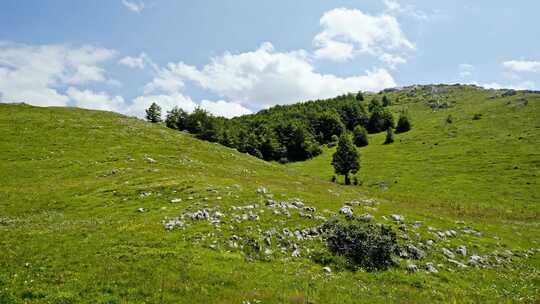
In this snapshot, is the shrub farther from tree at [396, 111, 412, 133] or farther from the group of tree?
tree at [396, 111, 412, 133]

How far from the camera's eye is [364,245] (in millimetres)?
21047

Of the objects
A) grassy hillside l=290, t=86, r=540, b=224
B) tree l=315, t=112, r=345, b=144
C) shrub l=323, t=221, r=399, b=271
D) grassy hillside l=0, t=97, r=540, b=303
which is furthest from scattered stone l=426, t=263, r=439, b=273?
tree l=315, t=112, r=345, b=144

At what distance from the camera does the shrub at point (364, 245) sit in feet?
66.8

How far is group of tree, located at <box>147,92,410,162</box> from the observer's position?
4116 inches

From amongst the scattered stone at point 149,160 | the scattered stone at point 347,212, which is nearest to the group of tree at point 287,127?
the scattered stone at point 149,160

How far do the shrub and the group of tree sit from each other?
69747 mm

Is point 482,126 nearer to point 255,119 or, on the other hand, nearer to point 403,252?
point 255,119

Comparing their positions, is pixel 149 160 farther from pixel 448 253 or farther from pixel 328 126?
pixel 328 126

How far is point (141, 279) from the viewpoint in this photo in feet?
50.7

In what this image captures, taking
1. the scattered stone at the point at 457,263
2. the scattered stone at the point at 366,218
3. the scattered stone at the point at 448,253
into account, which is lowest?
the scattered stone at the point at 457,263

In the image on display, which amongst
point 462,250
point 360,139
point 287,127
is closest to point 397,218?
point 462,250

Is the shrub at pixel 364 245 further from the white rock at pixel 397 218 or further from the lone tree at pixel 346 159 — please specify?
the lone tree at pixel 346 159

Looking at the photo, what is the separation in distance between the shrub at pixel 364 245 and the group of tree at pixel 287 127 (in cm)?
6975

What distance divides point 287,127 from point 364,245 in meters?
117
